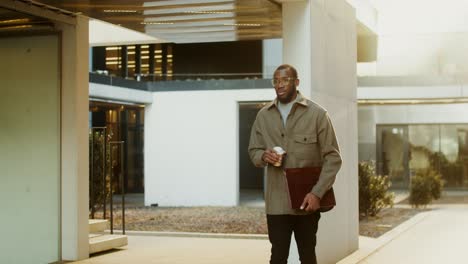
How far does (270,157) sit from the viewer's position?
4.98 meters

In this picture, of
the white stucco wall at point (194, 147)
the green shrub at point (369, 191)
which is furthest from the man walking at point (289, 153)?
the white stucco wall at point (194, 147)

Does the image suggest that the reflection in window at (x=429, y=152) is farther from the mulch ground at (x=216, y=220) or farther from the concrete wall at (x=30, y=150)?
the concrete wall at (x=30, y=150)

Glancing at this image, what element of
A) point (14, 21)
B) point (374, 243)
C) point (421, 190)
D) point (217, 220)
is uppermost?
point (14, 21)

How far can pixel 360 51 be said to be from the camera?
15594 mm

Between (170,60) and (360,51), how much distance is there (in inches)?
580

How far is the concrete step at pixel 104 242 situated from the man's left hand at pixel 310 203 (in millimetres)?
5380

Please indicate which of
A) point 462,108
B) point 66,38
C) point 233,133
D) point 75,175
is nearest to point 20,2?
point 66,38

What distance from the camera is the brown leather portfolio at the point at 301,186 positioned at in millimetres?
4934

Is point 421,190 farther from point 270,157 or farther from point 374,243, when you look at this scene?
point 270,157

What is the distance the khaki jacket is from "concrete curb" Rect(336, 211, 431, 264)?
13.1ft

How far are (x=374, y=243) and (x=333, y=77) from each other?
3383 millimetres

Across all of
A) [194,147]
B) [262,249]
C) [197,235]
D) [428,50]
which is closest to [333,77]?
[262,249]

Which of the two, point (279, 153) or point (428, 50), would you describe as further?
point (428, 50)

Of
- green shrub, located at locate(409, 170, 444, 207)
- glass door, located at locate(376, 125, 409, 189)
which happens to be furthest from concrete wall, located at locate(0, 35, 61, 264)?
glass door, located at locate(376, 125, 409, 189)
